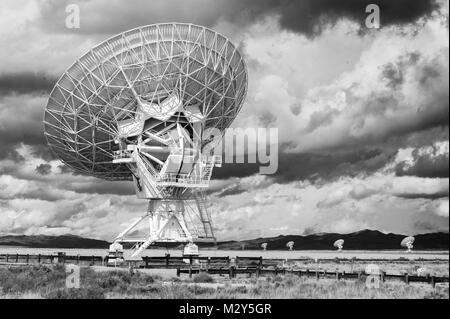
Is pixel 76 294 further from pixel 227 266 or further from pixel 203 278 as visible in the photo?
pixel 227 266

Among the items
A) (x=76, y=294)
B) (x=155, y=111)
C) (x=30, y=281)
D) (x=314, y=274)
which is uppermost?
(x=155, y=111)

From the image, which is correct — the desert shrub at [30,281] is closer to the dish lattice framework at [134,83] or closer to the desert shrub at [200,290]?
the desert shrub at [200,290]

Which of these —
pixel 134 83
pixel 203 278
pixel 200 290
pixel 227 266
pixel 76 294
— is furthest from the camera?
pixel 134 83

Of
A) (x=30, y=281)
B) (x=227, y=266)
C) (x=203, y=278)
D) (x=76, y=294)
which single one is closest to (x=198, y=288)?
(x=203, y=278)

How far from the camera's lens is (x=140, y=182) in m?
48.2

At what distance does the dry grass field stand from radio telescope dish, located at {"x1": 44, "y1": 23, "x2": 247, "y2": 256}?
14056 millimetres

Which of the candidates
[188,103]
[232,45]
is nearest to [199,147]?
[188,103]

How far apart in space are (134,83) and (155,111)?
2606mm

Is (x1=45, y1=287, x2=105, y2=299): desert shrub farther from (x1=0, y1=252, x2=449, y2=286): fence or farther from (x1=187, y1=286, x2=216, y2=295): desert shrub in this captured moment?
(x1=0, y1=252, x2=449, y2=286): fence

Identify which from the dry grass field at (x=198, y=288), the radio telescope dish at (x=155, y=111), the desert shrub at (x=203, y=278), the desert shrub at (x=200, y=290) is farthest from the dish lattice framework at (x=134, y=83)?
the desert shrub at (x=200, y=290)

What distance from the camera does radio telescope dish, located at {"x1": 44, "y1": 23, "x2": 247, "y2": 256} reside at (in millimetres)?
42719

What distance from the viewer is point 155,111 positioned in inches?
1779
